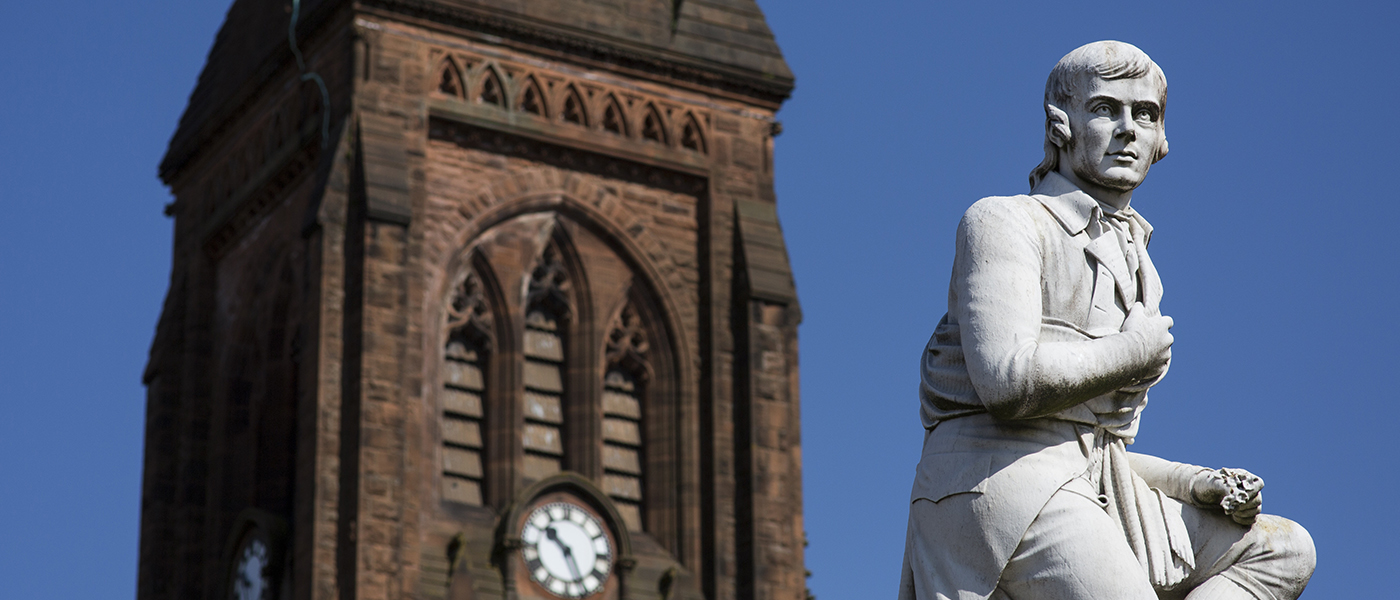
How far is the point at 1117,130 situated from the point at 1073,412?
0.66 metres

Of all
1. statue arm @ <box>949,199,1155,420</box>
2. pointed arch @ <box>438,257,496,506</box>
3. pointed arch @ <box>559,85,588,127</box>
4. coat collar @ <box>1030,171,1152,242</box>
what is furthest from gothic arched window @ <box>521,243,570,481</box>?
statue arm @ <box>949,199,1155,420</box>

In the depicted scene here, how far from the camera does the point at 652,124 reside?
47.1 meters

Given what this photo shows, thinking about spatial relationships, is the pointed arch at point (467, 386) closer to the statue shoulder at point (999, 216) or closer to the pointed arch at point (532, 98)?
the pointed arch at point (532, 98)

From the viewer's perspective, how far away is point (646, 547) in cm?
4562

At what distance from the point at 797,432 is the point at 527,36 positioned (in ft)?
22.1

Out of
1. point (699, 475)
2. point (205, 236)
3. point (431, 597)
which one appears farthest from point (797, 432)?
point (205, 236)

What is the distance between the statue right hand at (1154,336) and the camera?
6.99 meters

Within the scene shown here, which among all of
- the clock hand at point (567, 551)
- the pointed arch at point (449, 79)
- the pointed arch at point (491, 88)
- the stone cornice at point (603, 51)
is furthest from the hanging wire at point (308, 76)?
the clock hand at point (567, 551)

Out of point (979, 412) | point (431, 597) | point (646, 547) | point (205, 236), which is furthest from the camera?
point (205, 236)

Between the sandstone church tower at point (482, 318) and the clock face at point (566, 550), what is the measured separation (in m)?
0.05

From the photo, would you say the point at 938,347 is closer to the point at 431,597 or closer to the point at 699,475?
the point at 431,597

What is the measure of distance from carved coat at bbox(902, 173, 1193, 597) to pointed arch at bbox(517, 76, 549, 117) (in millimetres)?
38914

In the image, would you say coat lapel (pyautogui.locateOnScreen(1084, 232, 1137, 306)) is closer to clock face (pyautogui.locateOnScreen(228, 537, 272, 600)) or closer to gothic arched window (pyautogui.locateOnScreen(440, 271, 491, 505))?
gothic arched window (pyautogui.locateOnScreen(440, 271, 491, 505))

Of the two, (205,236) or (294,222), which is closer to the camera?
(294,222)
